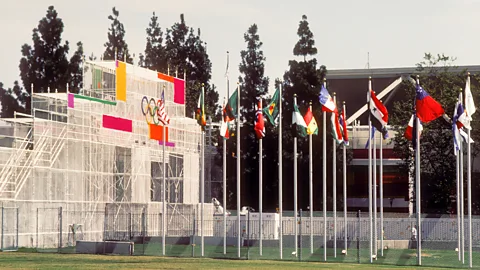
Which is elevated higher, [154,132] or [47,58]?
[47,58]

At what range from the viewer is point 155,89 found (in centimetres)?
8356

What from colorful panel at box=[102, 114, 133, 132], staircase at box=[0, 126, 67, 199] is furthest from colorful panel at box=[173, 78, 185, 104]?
staircase at box=[0, 126, 67, 199]

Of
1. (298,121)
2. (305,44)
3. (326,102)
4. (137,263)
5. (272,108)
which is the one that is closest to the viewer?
(137,263)

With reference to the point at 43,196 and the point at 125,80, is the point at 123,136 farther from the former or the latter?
the point at 43,196

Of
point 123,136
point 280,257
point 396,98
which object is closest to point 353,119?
point 396,98

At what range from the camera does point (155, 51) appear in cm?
11369

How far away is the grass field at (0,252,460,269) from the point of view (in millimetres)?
43309

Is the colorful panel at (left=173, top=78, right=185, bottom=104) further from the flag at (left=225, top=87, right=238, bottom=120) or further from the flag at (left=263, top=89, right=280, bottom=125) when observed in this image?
the flag at (left=263, top=89, right=280, bottom=125)

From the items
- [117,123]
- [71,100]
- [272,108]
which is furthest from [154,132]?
[272,108]

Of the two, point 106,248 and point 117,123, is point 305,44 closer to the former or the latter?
point 117,123

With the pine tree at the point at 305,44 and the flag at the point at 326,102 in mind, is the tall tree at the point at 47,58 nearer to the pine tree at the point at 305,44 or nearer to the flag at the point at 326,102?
the pine tree at the point at 305,44

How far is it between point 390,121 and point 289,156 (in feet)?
33.3

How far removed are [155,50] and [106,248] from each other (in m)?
61.0

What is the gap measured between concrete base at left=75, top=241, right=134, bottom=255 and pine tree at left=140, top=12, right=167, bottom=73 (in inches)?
2232
